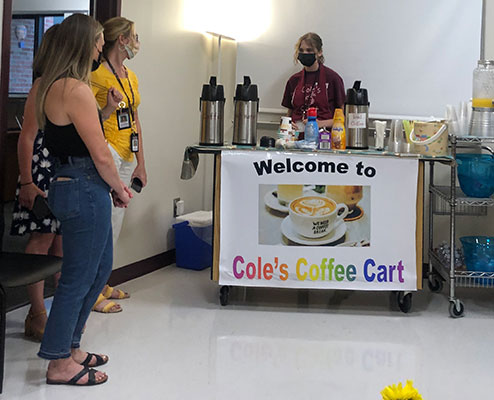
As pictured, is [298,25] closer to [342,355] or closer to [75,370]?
[342,355]

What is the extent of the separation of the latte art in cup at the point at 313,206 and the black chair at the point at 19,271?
4.65ft

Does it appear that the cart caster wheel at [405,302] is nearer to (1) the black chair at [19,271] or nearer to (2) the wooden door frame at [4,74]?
(1) the black chair at [19,271]

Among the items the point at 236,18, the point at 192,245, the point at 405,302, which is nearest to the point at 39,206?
the point at 192,245

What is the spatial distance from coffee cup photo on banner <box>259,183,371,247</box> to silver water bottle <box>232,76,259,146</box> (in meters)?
0.34

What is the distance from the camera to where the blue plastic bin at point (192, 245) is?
4.56 metres

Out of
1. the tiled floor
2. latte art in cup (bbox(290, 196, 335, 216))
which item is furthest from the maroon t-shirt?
the tiled floor

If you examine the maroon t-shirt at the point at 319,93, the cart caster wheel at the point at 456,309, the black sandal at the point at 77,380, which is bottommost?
the black sandal at the point at 77,380

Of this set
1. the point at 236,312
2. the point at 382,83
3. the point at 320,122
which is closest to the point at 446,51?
the point at 382,83

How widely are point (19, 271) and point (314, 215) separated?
1676 millimetres

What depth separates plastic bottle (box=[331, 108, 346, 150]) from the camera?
12.2 ft

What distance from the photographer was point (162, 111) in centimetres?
448

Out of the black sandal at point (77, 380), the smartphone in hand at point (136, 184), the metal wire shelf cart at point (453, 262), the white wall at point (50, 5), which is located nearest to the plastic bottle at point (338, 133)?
the metal wire shelf cart at point (453, 262)

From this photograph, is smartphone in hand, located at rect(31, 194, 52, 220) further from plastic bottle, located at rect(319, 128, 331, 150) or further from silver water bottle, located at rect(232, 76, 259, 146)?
plastic bottle, located at rect(319, 128, 331, 150)

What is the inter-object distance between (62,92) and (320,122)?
233 centimetres
